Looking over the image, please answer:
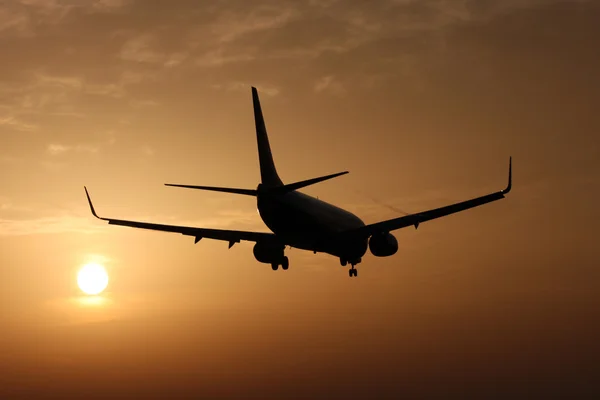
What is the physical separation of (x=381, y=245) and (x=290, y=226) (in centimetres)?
700

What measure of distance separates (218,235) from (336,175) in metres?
15.5

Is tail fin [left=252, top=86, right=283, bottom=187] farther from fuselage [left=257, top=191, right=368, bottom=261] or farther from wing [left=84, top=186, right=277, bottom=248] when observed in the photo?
wing [left=84, top=186, right=277, bottom=248]

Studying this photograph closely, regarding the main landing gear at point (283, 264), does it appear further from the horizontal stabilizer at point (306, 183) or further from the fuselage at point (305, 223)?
the horizontal stabilizer at point (306, 183)

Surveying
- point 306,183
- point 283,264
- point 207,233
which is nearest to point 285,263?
point 283,264

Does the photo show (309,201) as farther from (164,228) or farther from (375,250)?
(164,228)

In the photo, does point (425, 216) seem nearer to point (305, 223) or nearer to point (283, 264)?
point (305, 223)

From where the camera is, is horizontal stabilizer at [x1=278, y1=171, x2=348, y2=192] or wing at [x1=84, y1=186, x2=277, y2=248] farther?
wing at [x1=84, y1=186, x2=277, y2=248]

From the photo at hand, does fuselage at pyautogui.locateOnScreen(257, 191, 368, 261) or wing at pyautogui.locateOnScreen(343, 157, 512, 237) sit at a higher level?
fuselage at pyautogui.locateOnScreen(257, 191, 368, 261)

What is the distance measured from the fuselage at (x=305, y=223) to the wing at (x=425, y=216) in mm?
2349

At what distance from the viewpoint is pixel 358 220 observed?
63125mm

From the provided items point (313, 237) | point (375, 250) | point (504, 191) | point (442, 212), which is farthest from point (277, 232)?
point (504, 191)

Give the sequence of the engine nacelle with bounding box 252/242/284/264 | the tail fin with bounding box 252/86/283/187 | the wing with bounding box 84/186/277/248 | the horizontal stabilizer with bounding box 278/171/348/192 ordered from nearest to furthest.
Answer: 1. the horizontal stabilizer with bounding box 278/171/348/192
2. the wing with bounding box 84/186/277/248
3. the tail fin with bounding box 252/86/283/187
4. the engine nacelle with bounding box 252/242/284/264

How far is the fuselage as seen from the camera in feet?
174

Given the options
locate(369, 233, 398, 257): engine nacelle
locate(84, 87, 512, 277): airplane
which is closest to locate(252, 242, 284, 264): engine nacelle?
locate(84, 87, 512, 277): airplane
